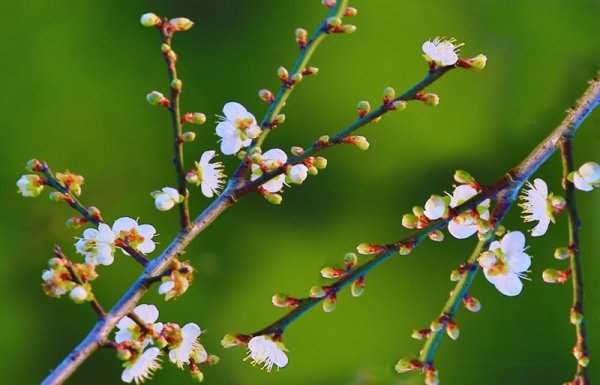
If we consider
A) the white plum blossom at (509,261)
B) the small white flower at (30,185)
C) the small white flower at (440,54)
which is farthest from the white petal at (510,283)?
the small white flower at (30,185)

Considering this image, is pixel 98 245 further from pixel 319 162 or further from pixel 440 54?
pixel 440 54

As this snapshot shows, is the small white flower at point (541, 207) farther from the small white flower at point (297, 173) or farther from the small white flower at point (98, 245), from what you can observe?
the small white flower at point (98, 245)

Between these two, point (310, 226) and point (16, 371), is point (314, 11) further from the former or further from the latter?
point (16, 371)

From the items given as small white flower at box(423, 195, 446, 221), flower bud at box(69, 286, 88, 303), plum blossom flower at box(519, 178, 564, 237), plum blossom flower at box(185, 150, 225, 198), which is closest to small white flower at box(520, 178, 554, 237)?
plum blossom flower at box(519, 178, 564, 237)

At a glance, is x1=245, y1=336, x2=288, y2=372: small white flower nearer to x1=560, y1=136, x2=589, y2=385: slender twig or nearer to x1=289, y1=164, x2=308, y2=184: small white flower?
x1=289, y1=164, x2=308, y2=184: small white flower

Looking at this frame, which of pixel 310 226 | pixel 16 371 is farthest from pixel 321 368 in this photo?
pixel 16 371
